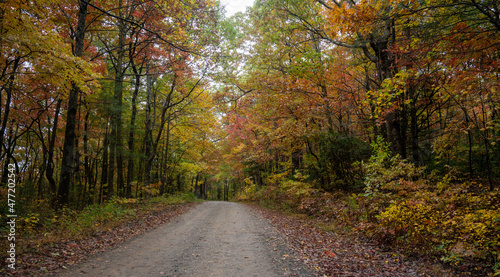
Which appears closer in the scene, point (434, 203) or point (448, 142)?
point (434, 203)

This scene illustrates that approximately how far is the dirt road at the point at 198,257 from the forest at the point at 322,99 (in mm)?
2570

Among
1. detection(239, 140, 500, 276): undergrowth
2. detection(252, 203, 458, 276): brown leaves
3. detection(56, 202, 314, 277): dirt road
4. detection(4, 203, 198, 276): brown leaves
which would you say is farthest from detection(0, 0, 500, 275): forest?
detection(56, 202, 314, 277): dirt road

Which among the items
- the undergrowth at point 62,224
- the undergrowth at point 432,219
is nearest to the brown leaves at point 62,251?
the undergrowth at point 62,224

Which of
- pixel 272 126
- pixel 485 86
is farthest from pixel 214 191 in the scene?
pixel 485 86

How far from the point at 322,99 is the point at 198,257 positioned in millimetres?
9373

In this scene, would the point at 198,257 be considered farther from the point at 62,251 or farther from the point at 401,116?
the point at 401,116

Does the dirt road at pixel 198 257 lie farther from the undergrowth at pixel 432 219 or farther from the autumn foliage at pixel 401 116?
the autumn foliage at pixel 401 116

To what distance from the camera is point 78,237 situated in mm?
6316

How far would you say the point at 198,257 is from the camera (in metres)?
5.61

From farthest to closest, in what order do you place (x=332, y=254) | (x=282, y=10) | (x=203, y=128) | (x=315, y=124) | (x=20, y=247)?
(x=203, y=128), (x=315, y=124), (x=282, y=10), (x=332, y=254), (x=20, y=247)

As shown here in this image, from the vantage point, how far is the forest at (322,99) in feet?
18.5

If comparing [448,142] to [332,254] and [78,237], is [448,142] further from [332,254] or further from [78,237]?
[78,237]

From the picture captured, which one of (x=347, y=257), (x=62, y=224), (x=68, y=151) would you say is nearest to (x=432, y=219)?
(x=347, y=257)

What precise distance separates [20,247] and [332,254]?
6952 mm
